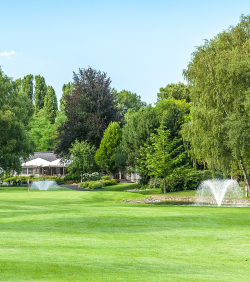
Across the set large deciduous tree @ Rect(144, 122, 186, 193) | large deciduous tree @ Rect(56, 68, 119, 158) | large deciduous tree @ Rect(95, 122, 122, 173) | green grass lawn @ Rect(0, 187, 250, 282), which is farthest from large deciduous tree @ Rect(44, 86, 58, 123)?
green grass lawn @ Rect(0, 187, 250, 282)

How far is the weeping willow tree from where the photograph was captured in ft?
79.9

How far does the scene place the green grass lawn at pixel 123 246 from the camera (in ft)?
23.4

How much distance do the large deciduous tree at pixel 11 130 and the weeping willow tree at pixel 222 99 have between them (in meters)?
23.0

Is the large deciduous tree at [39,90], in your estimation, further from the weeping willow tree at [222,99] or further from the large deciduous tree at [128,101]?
the weeping willow tree at [222,99]

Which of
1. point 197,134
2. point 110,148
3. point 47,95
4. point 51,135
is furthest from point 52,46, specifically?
point 47,95

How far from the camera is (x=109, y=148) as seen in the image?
5284cm

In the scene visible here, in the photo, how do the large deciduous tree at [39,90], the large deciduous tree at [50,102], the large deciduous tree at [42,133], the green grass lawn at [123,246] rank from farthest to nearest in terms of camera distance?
the large deciduous tree at [39,90] → the large deciduous tree at [50,102] → the large deciduous tree at [42,133] → the green grass lawn at [123,246]

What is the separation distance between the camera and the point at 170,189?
1622 inches

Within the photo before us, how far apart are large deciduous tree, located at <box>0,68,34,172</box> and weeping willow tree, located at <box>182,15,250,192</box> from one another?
75.4 ft

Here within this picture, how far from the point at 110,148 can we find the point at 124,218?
37109mm

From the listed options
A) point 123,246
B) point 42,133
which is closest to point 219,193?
point 123,246

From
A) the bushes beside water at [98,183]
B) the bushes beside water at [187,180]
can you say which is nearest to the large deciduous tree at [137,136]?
the bushes beside water at [98,183]

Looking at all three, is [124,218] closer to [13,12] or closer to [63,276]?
[63,276]

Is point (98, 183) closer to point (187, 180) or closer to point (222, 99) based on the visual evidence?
point (187, 180)
